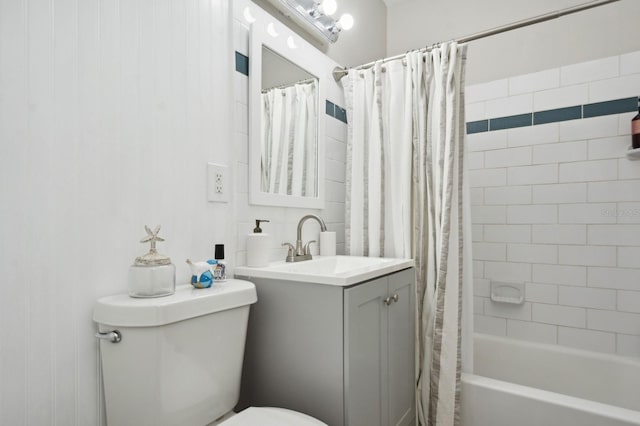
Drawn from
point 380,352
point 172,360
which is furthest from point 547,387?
point 172,360

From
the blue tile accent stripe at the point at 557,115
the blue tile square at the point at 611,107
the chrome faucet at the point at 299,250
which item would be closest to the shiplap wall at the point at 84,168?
the chrome faucet at the point at 299,250

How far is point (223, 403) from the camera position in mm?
1072

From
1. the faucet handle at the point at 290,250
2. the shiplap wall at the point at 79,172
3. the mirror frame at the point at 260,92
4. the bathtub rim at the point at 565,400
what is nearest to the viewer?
the shiplap wall at the point at 79,172

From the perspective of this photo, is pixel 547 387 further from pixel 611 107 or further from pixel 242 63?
pixel 242 63

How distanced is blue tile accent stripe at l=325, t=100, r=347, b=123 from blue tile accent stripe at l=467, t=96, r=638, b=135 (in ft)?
2.86

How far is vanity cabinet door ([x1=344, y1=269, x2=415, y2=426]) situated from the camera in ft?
3.72

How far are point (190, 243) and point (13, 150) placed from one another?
530mm

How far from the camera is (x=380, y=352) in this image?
1325 millimetres

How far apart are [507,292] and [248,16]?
2.06 metres

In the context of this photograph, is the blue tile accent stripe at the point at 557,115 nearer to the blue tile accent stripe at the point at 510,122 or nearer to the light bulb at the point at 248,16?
the blue tile accent stripe at the point at 510,122

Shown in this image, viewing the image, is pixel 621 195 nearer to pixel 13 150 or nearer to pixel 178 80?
pixel 178 80

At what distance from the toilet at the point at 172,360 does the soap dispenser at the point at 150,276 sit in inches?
0.9

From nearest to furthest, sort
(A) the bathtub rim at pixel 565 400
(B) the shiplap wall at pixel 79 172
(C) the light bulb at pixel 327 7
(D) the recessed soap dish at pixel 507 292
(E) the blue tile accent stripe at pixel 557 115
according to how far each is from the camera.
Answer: (B) the shiplap wall at pixel 79 172 < (A) the bathtub rim at pixel 565 400 < (C) the light bulb at pixel 327 7 < (E) the blue tile accent stripe at pixel 557 115 < (D) the recessed soap dish at pixel 507 292

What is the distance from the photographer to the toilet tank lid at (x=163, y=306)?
87 centimetres
